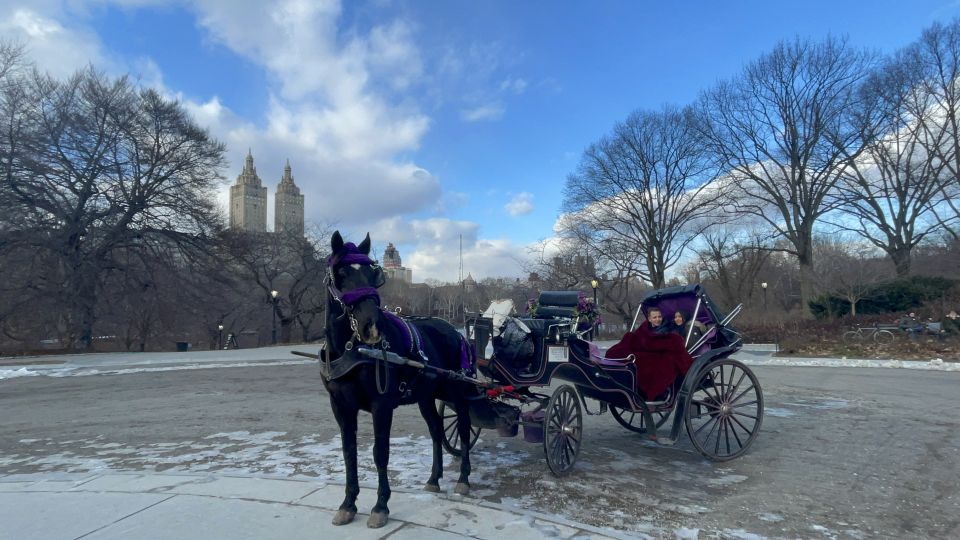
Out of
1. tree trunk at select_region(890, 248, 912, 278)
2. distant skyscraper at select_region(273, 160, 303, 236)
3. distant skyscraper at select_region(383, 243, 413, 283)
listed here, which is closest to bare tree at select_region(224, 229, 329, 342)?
distant skyscraper at select_region(383, 243, 413, 283)

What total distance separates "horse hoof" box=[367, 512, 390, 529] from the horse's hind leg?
87cm

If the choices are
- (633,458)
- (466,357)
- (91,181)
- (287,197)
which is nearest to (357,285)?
(466,357)

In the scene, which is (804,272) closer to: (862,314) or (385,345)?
(862,314)

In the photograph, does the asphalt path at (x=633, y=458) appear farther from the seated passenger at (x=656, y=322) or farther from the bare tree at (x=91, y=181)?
the bare tree at (x=91, y=181)

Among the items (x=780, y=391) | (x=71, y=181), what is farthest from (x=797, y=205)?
(x=71, y=181)

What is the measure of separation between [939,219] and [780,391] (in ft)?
90.8

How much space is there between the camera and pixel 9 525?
3930mm

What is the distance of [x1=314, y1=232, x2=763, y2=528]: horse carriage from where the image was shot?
3.98m

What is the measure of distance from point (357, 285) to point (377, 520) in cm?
169

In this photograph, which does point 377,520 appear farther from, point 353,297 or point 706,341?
point 706,341

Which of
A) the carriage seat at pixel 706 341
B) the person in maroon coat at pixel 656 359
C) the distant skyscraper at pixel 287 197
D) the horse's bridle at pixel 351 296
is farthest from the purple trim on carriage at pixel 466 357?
the distant skyscraper at pixel 287 197

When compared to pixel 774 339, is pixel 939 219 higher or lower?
higher

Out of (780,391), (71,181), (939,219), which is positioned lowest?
(780,391)

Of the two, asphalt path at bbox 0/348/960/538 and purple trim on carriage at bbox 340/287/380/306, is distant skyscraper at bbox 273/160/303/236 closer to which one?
asphalt path at bbox 0/348/960/538
